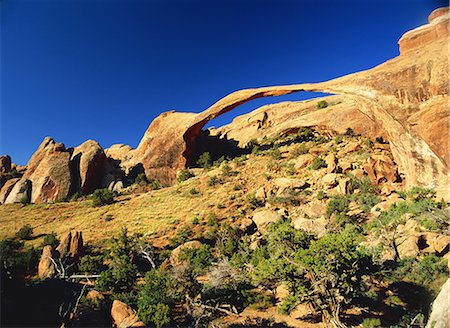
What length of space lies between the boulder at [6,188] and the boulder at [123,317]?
27.8 meters

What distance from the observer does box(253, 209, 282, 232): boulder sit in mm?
16891

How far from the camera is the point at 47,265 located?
12.0 meters

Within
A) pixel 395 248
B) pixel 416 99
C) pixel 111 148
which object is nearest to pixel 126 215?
pixel 395 248

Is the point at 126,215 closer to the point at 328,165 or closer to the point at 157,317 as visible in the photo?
the point at 157,317

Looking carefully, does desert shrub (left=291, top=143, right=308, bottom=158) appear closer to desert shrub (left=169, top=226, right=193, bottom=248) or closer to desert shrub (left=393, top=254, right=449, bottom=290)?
desert shrub (left=169, top=226, right=193, bottom=248)

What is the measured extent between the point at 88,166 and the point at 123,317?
24878 mm

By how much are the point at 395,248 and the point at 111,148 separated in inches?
1964

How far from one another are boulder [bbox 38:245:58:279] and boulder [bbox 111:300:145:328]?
5.49 m

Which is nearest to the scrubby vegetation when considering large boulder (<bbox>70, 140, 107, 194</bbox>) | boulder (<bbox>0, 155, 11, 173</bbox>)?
large boulder (<bbox>70, 140, 107, 194</bbox>)

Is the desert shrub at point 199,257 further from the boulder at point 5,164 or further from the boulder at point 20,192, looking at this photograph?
the boulder at point 5,164

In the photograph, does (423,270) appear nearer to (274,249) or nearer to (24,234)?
(274,249)

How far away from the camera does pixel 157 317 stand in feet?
24.6

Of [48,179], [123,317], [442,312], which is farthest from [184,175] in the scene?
[442,312]

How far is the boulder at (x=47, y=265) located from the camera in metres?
11.8
